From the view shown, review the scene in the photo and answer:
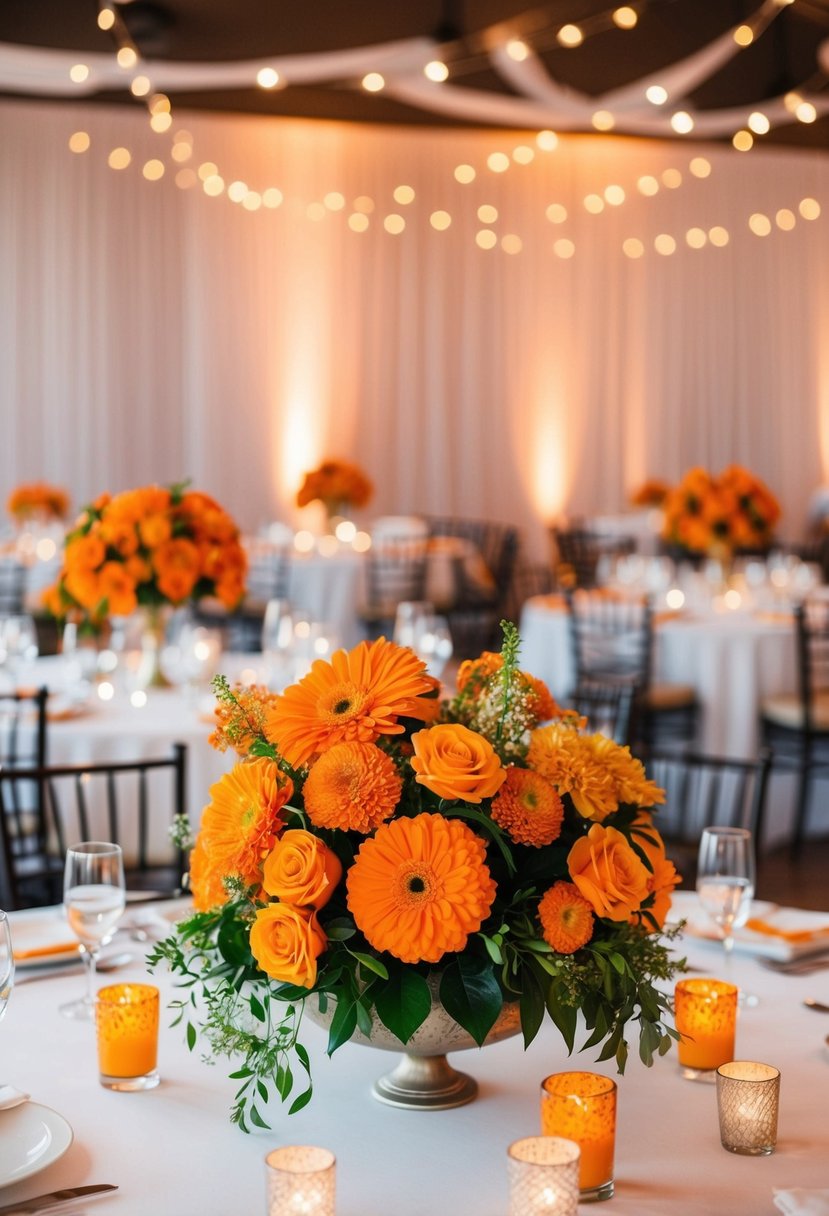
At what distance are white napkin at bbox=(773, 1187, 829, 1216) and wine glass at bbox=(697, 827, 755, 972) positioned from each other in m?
0.67

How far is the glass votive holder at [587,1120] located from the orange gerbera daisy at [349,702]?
38 cm

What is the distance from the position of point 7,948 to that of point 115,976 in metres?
0.51

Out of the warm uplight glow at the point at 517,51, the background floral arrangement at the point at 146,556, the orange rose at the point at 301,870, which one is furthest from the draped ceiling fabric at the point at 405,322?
the orange rose at the point at 301,870

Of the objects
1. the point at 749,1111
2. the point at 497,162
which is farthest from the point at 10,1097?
the point at 497,162

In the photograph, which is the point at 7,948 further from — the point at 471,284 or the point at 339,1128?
the point at 471,284

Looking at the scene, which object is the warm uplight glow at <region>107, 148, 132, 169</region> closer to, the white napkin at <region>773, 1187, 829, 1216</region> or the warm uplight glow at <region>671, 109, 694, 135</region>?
the warm uplight glow at <region>671, 109, 694, 135</region>

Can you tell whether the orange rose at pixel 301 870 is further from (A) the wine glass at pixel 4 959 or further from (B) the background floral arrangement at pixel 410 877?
(A) the wine glass at pixel 4 959

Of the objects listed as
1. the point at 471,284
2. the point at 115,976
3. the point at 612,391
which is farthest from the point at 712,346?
the point at 115,976

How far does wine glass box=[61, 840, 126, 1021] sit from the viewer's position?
72.3 inches

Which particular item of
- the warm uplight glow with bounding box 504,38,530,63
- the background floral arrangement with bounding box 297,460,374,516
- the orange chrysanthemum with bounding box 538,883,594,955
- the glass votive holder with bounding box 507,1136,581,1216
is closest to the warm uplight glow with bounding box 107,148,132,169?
the background floral arrangement with bounding box 297,460,374,516

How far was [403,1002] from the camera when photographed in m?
1.40

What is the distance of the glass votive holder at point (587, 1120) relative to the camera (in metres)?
1.36

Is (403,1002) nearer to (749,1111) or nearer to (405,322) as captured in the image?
(749,1111)

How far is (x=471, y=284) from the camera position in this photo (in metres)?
11.7
